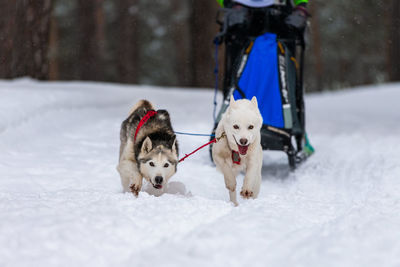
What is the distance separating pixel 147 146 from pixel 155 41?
64.1 ft

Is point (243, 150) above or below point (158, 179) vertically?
above

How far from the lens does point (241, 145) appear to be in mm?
3402

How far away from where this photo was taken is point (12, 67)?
29.2 feet

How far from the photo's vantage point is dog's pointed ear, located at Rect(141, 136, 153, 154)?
3.66 m

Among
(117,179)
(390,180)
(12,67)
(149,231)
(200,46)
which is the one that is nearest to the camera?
(149,231)

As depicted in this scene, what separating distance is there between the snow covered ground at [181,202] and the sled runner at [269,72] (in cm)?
52

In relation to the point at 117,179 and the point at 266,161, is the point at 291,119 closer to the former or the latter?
the point at 266,161

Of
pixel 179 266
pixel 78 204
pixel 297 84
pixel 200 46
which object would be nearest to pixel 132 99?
pixel 200 46

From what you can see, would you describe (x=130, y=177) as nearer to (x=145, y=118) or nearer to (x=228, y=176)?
(x=145, y=118)

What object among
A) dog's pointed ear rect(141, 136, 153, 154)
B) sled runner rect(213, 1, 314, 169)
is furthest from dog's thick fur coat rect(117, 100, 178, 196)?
sled runner rect(213, 1, 314, 169)

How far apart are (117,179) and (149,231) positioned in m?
2.08

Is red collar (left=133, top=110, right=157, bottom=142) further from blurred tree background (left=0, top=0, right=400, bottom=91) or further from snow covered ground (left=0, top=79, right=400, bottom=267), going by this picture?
blurred tree background (left=0, top=0, right=400, bottom=91)

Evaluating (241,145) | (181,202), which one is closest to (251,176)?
(241,145)

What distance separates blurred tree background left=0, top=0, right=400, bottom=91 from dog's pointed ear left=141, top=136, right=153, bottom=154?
6.23m
